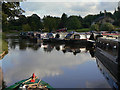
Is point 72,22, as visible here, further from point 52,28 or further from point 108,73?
point 108,73

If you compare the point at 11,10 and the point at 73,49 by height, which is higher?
the point at 11,10

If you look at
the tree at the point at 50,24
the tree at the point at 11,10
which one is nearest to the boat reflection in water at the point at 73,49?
the tree at the point at 11,10

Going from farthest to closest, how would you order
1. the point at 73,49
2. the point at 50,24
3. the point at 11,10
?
the point at 50,24
the point at 73,49
the point at 11,10

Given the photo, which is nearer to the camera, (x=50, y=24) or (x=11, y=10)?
(x=11, y=10)

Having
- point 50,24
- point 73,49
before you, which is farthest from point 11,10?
point 50,24

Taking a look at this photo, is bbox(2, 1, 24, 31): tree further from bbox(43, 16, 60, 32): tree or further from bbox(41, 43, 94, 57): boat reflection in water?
bbox(43, 16, 60, 32): tree

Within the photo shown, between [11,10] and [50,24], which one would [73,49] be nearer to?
[11,10]

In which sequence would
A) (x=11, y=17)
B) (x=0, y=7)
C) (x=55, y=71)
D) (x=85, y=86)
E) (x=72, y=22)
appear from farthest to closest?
(x=72, y=22), (x=11, y=17), (x=0, y=7), (x=55, y=71), (x=85, y=86)

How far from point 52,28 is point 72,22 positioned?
35.4 ft

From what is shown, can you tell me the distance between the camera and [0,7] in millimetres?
16016

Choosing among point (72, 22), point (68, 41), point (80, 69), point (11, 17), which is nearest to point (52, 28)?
point (72, 22)

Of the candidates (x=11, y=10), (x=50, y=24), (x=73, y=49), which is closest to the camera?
(x=11, y=10)

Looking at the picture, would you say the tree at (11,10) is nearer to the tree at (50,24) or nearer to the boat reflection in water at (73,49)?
the boat reflection in water at (73,49)

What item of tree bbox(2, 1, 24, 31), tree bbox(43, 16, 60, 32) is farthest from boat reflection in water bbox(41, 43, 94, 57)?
tree bbox(43, 16, 60, 32)
